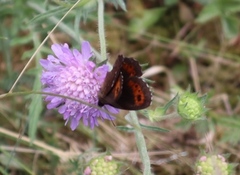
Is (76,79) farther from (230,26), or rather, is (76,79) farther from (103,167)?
(230,26)

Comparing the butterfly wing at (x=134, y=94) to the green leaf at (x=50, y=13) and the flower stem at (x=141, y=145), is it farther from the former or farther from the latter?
the green leaf at (x=50, y=13)

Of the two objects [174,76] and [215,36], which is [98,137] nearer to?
[174,76]

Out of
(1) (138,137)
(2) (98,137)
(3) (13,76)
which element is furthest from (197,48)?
(1) (138,137)

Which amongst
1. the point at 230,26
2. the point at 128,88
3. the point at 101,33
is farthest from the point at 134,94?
the point at 230,26

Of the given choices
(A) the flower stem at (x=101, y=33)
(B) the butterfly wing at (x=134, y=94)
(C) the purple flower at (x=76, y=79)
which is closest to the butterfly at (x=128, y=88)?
(B) the butterfly wing at (x=134, y=94)

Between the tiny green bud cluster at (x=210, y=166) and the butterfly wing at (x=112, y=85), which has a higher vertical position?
the butterfly wing at (x=112, y=85)

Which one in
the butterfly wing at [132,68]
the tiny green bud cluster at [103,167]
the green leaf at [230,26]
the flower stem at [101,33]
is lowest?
the tiny green bud cluster at [103,167]
